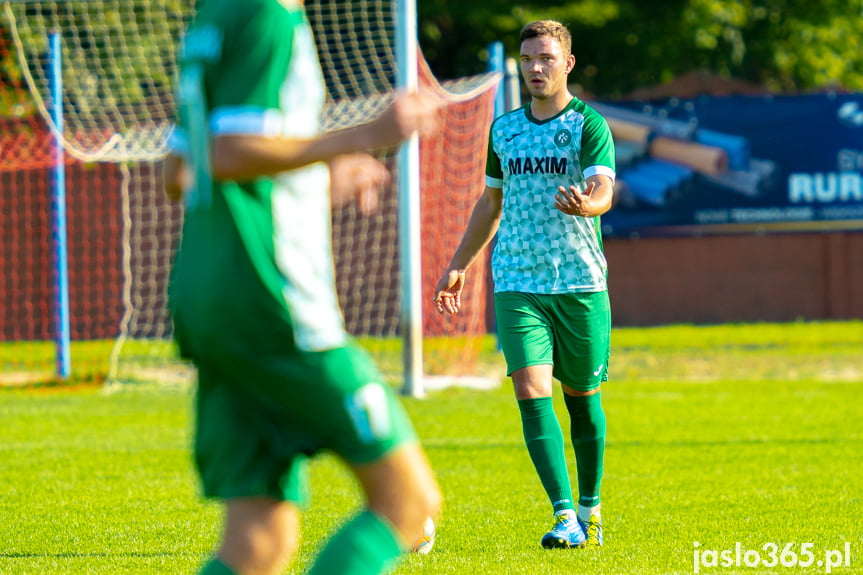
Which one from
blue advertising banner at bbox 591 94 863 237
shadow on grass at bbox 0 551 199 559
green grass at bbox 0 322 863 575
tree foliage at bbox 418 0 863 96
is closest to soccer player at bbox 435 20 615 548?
green grass at bbox 0 322 863 575

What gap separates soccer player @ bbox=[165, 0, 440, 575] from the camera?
2566 mm

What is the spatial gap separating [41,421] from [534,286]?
6.24m

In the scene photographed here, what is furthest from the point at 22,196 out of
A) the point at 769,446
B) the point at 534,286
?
the point at 534,286

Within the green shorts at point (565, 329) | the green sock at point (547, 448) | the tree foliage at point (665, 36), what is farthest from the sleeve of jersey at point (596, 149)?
the tree foliage at point (665, 36)

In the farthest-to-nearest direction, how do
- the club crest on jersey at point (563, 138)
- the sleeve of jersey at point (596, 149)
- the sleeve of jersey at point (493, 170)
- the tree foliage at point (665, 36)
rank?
the tree foliage at point (665, 36)
the sleeve of jersey at point (493, 170)
the club crest on jersey at point (563, 138)
the sleeve of jersey at point (596, 149)

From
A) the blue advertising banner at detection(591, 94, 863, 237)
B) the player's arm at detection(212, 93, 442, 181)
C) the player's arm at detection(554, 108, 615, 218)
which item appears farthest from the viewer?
the blue advertising banner at detection(591, 94, 863, 237)

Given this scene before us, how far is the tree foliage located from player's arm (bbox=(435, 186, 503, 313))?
63.8 feet

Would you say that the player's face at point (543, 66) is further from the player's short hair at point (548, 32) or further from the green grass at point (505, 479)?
the green grass at point (505, 479)

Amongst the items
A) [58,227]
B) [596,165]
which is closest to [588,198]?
[596,165]

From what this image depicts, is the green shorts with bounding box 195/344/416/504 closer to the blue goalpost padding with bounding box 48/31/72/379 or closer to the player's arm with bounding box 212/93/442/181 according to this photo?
the player's arm with bounding box 212/93/442/181

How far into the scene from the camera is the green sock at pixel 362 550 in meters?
2.61

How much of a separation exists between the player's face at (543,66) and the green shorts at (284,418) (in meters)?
2.50

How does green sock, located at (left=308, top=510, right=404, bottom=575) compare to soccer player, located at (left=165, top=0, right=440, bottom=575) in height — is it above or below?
below

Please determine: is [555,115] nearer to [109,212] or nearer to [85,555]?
[85,555]
